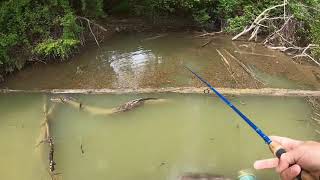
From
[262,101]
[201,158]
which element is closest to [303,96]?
[262,101]

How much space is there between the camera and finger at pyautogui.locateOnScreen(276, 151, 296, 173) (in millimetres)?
1748

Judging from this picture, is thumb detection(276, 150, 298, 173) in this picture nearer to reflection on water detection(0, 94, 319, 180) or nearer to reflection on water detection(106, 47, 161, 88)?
reflection on water detection(0, 94, 319, 180)

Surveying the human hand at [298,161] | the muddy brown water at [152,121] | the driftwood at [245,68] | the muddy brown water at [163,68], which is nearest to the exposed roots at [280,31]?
the muddy brown water at [163,68]

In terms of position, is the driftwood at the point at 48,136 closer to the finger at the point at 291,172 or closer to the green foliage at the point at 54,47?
the green foliage at the point at 54,47

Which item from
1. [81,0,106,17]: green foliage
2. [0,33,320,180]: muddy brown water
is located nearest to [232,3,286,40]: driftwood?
[0,33,320,180]: muddy brown water

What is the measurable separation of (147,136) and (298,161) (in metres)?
5.11

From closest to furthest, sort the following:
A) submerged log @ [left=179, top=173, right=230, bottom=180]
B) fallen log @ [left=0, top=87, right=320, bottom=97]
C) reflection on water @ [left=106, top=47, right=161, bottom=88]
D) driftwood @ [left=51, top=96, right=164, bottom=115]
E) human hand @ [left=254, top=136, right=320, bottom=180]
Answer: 1. human hand @ [left=254, top=136, right=320, bottom=180]
2. submerged log @ [left=179, top=173, right=230, bottom=180]
3. driftwood @ [left=51, top=96, right=164, bottom=115]
4. fallen log @ [left=0, top=87, right=320, bottom=97]
5. reflection on water @ [left=106, top=47, right=161, bottom=88]

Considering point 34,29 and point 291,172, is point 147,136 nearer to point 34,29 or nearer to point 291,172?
point 34,29

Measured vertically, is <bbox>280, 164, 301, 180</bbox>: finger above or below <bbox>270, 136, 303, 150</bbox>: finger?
below

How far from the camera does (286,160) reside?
5.77 feet

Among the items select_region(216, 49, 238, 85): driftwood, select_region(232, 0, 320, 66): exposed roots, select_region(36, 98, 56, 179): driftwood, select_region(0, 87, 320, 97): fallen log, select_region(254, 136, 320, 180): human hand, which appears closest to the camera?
select_region(254, 136, 320, 180): human hand

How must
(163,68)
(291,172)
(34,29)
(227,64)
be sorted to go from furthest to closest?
(227,64) → (163,68) → (34,29) → (291,172)

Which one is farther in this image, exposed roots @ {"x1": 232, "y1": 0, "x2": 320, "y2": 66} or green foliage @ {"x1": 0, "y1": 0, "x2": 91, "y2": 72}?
exposed roots @ {"x1": 232, "y1": 0, "x2": 320, "y2": 66}

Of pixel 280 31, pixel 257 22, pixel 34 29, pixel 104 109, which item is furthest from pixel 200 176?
pixel 257 22
